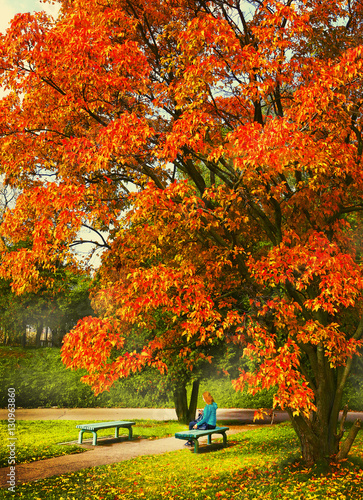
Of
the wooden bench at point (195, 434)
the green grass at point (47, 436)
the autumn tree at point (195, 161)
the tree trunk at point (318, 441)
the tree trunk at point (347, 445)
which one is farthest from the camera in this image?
the green grass at point (47, 436)

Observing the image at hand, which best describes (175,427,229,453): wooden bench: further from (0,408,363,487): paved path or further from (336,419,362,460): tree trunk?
(336,419,362,460): tree trunk

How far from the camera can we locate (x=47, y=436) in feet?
38.9

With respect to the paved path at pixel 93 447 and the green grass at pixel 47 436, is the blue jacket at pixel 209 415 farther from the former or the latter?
the green grass at pixel 47 436

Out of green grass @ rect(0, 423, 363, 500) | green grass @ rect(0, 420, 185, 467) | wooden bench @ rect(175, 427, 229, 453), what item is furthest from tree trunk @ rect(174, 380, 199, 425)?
green grass @ rect(0, 423, 363, 500)

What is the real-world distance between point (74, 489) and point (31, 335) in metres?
32.0

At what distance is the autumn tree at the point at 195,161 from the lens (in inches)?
224

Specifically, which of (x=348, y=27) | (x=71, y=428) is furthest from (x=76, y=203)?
(x=71, y=428)

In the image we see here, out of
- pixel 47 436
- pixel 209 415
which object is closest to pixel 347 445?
pixel 209 415

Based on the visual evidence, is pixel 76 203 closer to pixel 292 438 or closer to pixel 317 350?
pixel 317 350

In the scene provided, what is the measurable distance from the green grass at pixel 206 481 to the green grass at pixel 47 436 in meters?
1.89

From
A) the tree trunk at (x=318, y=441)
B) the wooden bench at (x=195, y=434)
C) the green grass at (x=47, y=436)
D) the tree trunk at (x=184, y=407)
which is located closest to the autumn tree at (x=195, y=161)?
the tree trunk at (x=318, y=441)

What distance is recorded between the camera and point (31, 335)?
1426 inches

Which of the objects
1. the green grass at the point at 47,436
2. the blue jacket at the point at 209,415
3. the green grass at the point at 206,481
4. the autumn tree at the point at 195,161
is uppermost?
the autumn tree at the point at 195,161

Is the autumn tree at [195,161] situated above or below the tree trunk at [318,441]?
above
